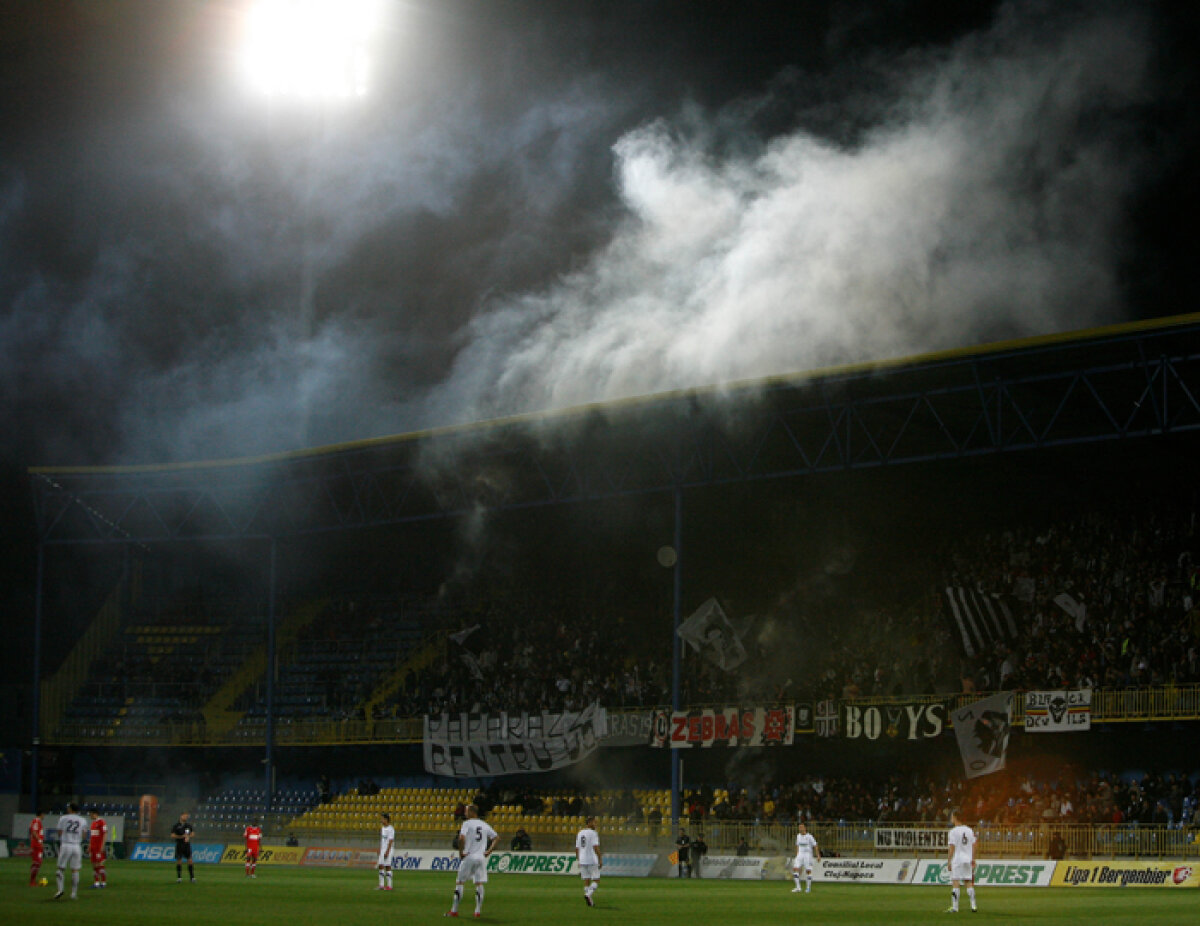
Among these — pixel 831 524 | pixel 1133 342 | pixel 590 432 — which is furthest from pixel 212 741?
pixel 1133 342

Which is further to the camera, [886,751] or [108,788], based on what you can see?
[108,788]

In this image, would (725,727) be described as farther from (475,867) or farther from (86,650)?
(86,650)

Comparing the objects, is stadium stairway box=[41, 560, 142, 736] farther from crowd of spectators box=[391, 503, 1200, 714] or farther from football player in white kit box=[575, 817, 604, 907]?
football player in white kit box=[575, 817, 604, 907]

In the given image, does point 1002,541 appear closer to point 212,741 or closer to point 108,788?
point 212,741

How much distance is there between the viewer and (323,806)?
54.5 meters

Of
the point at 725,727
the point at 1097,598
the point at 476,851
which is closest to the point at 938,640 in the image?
the point at 1097,598

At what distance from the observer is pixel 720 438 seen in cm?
4491

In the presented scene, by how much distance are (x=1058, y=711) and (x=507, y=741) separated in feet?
62.4

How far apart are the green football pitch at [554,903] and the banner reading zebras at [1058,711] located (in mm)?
5460

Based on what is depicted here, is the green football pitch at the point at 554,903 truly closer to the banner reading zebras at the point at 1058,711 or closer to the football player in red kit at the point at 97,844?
the football player in red kit at the point at 97,844

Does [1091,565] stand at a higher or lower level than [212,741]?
higher

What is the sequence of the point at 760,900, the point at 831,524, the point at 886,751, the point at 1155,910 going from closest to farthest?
the point at 1155,910
the point at 760,900
the point at 886,751
the point at 831,524

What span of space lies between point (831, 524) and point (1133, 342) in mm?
15918

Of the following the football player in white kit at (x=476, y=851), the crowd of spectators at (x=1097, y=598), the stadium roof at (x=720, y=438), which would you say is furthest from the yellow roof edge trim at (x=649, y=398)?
the football player in white kit at (x=476, y=851)
